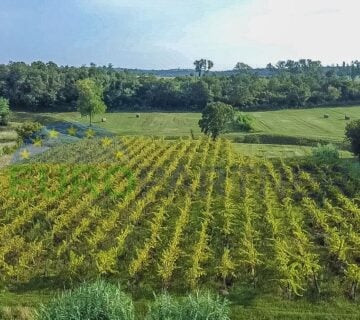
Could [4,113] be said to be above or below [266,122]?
above

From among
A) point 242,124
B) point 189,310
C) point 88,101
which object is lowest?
point 189,310

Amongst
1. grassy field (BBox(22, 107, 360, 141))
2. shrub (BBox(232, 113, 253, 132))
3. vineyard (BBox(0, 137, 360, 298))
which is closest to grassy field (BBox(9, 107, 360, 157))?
grassy field (BBox(22, 107, 360, 141))

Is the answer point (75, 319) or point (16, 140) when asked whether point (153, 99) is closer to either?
point (16, 140)

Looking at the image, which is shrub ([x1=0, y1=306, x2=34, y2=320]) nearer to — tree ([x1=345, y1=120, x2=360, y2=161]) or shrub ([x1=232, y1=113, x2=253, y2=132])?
tree ([x1=345, y1=120, x2=360, y2=161])

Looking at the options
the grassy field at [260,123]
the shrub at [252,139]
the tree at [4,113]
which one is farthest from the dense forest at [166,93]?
the shrub at [252,139]

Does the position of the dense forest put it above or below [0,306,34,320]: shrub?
above

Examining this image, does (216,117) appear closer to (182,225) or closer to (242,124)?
(242,124)

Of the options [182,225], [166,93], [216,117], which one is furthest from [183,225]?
[166,93]

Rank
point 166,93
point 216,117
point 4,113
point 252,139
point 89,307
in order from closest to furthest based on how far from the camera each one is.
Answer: point 89,307 → point 216,117 → point 252,139 → point 4,113 → point 166,93
